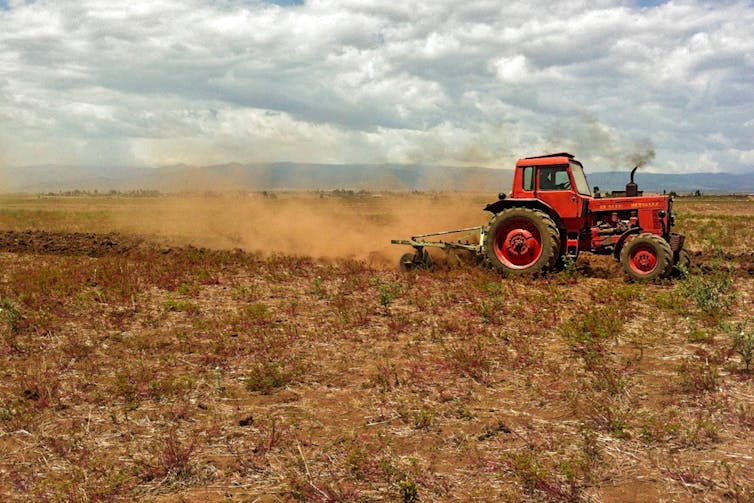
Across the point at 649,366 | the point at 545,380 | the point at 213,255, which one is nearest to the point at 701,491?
the point at 545,380

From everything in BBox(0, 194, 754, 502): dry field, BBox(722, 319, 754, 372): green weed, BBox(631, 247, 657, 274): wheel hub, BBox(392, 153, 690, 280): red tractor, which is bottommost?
BBox(0, 194, 754, 502): dry field

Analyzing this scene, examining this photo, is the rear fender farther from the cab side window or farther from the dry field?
the dry field

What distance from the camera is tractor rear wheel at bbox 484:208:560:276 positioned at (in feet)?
40.8

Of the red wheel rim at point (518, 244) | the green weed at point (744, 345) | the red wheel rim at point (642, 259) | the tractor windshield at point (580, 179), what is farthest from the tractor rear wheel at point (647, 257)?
the green weed at point (744, 345)

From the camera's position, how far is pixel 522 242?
13000 millimetres

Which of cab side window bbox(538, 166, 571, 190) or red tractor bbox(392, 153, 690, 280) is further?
cab side window bbox(538, 166, 571, 190)

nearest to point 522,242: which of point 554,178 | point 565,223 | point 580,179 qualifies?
point 565,223

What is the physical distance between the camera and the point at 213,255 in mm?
16250

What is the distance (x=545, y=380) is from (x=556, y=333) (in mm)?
2065

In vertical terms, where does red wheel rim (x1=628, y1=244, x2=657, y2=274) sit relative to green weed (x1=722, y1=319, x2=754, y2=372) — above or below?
above

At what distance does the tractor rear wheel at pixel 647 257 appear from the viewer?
38.1 feet

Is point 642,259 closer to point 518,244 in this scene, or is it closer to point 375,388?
point 518,244

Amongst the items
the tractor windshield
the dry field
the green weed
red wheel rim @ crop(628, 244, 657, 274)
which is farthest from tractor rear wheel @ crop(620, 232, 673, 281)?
the green weed

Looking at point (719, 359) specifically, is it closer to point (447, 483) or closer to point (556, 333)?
point (556, 333)
